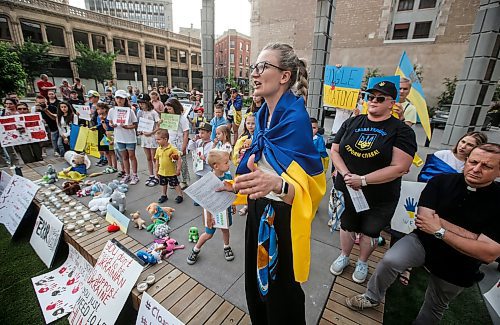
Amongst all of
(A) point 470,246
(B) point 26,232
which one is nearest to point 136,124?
(B) point 26,232

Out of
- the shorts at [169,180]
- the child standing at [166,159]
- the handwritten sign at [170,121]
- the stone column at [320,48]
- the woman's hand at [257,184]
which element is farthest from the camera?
the stone column at [320,48]

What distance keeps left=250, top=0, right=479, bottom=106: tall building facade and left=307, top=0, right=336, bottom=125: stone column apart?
1791 cm

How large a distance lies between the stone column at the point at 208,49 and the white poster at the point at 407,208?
630 centimetres

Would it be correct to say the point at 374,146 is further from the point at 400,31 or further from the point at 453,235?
the point at 400,31

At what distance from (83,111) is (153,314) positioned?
630cm

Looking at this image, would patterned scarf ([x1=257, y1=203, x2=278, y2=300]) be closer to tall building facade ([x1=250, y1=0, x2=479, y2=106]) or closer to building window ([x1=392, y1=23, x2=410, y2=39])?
tall building facade ([x1=250, y1=0, x2=479, y2=106])

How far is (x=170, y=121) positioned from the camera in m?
4.62

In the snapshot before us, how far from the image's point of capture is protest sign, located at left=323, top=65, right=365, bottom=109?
446 cm

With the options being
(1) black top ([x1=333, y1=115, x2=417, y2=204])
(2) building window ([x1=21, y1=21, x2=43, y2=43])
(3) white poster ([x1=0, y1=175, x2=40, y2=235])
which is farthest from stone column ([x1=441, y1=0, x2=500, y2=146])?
(2) building window ([x1=21, y1=21, x2=43, y2=43])

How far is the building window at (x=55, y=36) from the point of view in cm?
2789

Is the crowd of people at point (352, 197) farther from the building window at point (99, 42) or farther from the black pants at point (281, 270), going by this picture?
the building window at point (99, 42)

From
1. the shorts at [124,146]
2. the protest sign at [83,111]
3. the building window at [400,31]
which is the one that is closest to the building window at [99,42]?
the protest sign at [83,111]

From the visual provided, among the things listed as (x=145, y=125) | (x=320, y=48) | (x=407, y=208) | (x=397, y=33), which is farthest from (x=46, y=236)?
(x=397, y=33)

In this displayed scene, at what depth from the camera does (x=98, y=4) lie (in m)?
68.7
